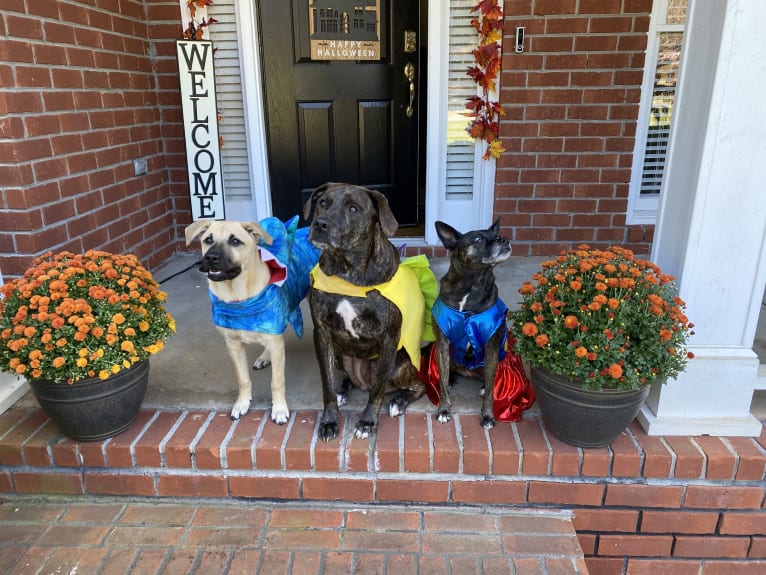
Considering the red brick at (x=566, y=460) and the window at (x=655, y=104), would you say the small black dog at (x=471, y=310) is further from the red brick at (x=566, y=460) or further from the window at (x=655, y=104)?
the window at (x=655, y=104)

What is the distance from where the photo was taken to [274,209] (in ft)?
14.8

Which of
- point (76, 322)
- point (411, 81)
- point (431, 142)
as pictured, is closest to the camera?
point (76, 322)

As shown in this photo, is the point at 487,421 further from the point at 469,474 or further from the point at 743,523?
the point at 743,523

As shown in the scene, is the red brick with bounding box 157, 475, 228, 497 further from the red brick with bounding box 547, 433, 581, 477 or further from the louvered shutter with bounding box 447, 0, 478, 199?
the louvered shutter with bounding box 447, 0, 478, 199

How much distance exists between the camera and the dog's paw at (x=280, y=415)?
2328 mm

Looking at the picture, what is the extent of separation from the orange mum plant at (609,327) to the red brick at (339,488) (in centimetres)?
82

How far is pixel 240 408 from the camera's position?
2375 millimetres

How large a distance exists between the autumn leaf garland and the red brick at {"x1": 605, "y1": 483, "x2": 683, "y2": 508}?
2.64 meters

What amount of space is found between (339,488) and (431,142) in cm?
281

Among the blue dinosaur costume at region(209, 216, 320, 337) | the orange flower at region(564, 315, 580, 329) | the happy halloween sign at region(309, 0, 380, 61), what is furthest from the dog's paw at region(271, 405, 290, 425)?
the happy halloween sign at region(309, 0, 380, 61)

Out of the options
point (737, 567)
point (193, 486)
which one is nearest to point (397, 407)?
point (193, 486)

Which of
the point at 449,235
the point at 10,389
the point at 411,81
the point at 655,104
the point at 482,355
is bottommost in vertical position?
the point at 10,389

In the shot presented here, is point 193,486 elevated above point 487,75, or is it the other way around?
point 487,75

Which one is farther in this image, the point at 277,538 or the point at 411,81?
the point at 411,81
